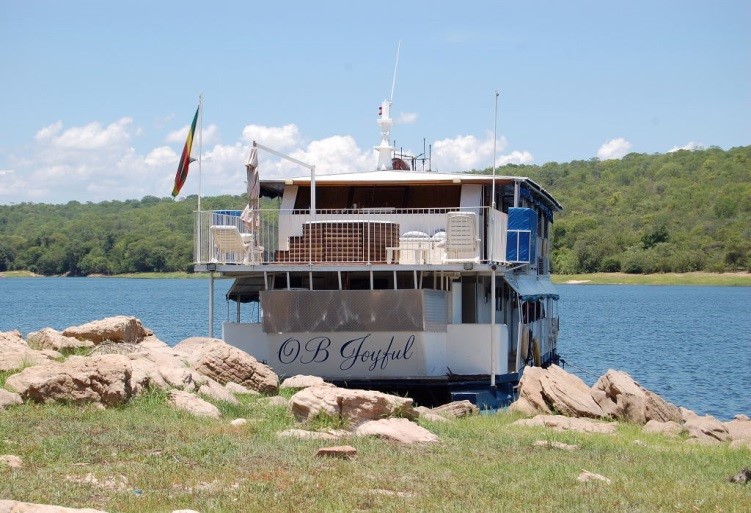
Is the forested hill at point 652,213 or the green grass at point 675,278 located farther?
the forested hill at point 652,213

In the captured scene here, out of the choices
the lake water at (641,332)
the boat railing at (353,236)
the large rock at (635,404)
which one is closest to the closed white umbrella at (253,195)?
the boat railing at (353,236)

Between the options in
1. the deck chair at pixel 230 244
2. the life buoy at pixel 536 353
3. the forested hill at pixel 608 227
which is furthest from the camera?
the forested hill at pixel 608 227

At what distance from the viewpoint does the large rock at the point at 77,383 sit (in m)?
15.0

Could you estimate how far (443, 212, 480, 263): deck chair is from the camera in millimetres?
21281

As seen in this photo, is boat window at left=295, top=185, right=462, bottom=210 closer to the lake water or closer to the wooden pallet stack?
the wooden pallet stack

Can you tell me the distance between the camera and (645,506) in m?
11.0

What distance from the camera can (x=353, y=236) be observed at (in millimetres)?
21391

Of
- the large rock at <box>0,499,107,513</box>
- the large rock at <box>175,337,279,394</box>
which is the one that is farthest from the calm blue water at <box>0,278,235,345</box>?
the large rock at <box>0,499,107,513</box>

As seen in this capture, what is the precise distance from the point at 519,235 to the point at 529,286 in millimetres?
3256

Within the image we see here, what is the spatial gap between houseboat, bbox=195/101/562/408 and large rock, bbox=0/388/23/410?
7.28 m

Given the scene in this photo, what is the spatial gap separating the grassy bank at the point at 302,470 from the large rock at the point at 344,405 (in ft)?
1.40

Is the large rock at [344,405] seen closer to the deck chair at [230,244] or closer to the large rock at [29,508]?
the large rock at [29,508]

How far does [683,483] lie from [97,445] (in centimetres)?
604

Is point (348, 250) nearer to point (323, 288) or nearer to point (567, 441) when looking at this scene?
point (323, 288)
